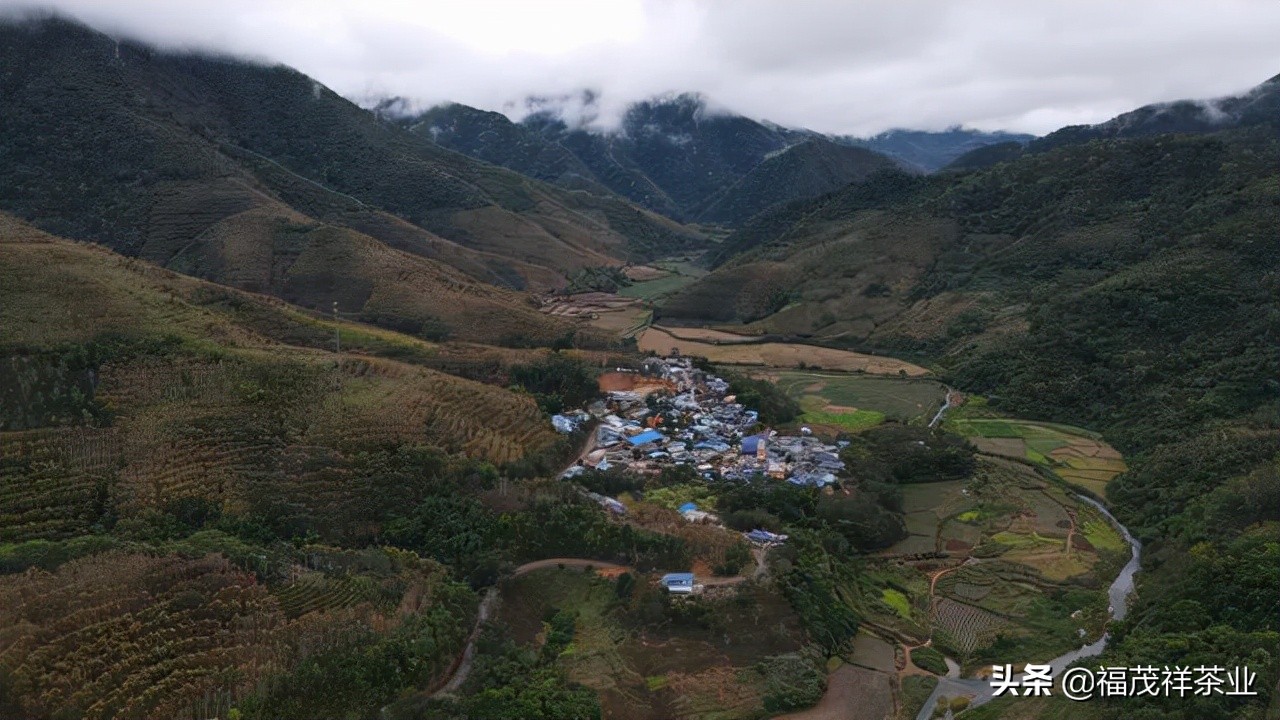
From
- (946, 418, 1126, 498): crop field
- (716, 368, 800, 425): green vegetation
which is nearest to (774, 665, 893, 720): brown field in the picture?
(946, 418, 1126, 498): crop field

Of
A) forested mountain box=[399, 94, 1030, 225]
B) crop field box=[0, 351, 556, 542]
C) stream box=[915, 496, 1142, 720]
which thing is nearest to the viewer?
stream box=[915, 496, 1142, 720]

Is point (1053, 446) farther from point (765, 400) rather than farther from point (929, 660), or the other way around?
point (929, 660)

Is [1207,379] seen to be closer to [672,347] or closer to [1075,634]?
[1075,634]

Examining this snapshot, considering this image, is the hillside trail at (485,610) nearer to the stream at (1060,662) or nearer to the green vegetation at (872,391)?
the stream at (1060,662)

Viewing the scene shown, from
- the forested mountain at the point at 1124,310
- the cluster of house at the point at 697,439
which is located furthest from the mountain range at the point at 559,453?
the cluster of house at the point at 697,439

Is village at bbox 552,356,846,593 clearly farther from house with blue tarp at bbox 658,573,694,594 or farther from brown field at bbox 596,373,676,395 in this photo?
house with blue tarp at bbox 658,573,694,594

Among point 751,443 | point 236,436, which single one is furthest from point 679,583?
point 236,436
